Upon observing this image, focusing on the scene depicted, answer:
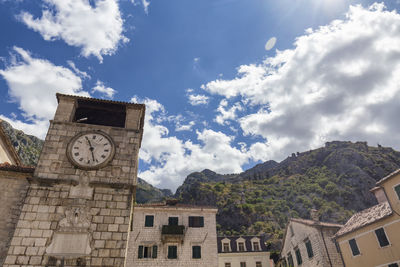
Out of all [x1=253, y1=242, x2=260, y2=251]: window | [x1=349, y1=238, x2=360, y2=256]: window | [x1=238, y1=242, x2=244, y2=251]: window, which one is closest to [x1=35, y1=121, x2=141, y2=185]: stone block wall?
[x1=349, y1=238, x2=360, y2=256]: window

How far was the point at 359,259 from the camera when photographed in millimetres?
22125

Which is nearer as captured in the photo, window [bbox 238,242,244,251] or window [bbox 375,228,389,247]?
window [bbox 375,228,389,247]

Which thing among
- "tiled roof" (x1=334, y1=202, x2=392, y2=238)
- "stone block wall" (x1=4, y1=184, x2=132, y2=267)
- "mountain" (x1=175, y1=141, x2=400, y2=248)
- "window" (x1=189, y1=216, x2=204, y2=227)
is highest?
"mountain" (x1=175, y1=141, x2=400, y2=248)

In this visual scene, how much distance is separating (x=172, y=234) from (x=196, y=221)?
305cm

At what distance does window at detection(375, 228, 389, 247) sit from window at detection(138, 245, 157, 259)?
1927 cm

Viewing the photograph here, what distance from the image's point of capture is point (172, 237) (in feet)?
89.5

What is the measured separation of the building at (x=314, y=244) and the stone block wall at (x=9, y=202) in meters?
23.0

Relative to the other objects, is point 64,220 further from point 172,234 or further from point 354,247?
point 354,247

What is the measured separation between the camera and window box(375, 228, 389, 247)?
2025 cm

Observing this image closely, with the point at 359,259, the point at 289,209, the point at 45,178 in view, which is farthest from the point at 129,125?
the point at 289,209

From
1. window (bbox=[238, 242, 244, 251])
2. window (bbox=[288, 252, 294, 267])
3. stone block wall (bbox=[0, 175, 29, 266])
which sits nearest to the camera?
stone block wall (bbox=[0, 175, 29, 266])

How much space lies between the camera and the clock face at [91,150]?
11.5 meters

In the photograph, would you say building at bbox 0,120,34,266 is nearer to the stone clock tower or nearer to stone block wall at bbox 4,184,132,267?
the stone clock tower

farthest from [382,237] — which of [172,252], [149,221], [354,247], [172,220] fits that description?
[149,221]
